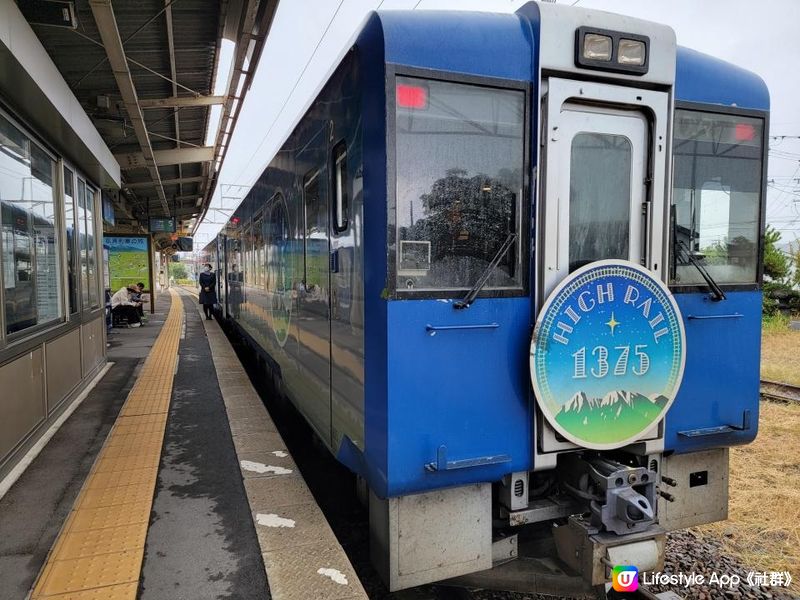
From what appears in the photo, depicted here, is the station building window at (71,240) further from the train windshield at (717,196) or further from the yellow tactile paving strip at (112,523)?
the train windshield at (717,196)

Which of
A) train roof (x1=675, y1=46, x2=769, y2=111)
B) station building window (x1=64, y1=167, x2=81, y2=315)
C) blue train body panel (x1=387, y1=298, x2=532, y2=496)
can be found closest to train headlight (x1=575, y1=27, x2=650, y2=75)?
train roof (x1=675, y1=46, x2=769, y2=111)

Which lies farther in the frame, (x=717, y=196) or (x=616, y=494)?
(x=717, y=196)

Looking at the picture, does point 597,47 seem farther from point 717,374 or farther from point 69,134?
point 69,134

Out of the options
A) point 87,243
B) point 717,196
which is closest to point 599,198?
point 717,196

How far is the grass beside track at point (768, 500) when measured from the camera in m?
3.75

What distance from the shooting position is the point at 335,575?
263cm

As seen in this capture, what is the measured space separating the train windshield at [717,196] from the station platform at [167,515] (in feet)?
8.17

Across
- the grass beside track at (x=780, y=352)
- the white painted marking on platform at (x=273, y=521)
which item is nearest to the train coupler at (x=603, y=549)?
the white painted marking on platform at (x=273, y=521)

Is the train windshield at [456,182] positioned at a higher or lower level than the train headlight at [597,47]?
lower

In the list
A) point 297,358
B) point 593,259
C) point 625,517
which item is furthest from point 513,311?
point 297,358

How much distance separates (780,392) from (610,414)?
24.8 feet

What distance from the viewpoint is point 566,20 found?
2480 mm

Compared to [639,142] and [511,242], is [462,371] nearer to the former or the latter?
[511,242]

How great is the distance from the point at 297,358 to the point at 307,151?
167 cm
